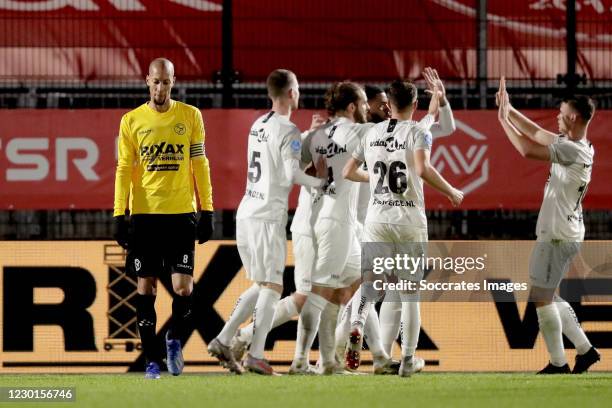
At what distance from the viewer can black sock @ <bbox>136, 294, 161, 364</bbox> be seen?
10.2 m

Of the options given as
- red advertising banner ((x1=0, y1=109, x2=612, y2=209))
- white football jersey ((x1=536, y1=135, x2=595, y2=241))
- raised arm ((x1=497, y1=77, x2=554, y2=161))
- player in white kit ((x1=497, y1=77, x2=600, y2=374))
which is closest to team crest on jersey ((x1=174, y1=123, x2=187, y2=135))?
raised arm ((x1=497, y1=77, x2=554, y2=161))

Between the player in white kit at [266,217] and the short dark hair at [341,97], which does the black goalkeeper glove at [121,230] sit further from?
the short dark hair at [341,97]

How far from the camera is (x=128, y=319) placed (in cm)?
1206

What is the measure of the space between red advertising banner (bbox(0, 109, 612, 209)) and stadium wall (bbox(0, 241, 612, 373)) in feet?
5.36

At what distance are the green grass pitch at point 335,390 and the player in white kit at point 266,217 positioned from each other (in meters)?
0.27

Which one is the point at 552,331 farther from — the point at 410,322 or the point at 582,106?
the point at 582,106

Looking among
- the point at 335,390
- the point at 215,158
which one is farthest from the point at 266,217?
the point at 215,158

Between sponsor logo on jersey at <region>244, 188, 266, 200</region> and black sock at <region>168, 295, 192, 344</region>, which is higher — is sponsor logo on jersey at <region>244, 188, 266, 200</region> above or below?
above

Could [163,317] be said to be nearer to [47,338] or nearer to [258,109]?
[47,338]

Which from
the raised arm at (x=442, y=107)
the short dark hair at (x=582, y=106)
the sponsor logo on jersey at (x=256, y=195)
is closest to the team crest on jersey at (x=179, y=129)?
the sponsor logo on jersey at (x=256, y=195)

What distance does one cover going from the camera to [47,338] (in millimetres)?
11977

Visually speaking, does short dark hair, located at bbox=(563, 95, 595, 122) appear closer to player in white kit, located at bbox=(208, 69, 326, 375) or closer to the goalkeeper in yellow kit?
player in white kit, located at bbox=(208, 69, 326, 375)

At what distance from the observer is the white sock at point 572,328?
11141 mm

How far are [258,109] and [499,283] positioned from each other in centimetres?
303
